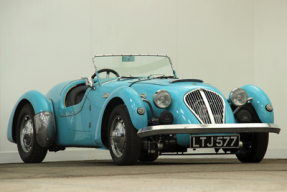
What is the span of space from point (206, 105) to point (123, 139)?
107 centimetres

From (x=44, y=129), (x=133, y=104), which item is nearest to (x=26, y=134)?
(x=44, y=129)

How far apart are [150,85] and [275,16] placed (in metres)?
6.12

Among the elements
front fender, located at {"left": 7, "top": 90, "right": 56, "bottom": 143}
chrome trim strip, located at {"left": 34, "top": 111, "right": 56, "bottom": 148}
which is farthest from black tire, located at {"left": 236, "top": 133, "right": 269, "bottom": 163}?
front fender, located at {"left": 7, "top": 90, "right": 56, "bottom": 143}

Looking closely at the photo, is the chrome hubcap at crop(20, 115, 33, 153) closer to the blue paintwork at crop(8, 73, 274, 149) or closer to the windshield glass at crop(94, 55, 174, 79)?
the blue paintwork at crop(8, 73, 274, 149)

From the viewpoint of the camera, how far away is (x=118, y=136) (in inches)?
240

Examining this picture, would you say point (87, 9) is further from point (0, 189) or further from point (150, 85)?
point (0, 189)

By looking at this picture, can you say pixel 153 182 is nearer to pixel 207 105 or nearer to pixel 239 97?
pixel 207 105

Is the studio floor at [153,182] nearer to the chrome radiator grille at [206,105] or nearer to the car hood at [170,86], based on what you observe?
the chrome radiator grille at [206,105]

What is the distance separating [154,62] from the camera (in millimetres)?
7633

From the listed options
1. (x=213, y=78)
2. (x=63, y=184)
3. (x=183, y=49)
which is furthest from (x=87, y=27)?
(x=63, y=184)

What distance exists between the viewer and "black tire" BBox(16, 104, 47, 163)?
7583 mm

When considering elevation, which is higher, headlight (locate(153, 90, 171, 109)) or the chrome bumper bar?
headlight (locate(153, 90, 171, 109))

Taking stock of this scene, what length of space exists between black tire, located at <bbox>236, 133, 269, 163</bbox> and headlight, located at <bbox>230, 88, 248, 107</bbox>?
1.67ft

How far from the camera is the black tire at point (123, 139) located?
19.2 ft
